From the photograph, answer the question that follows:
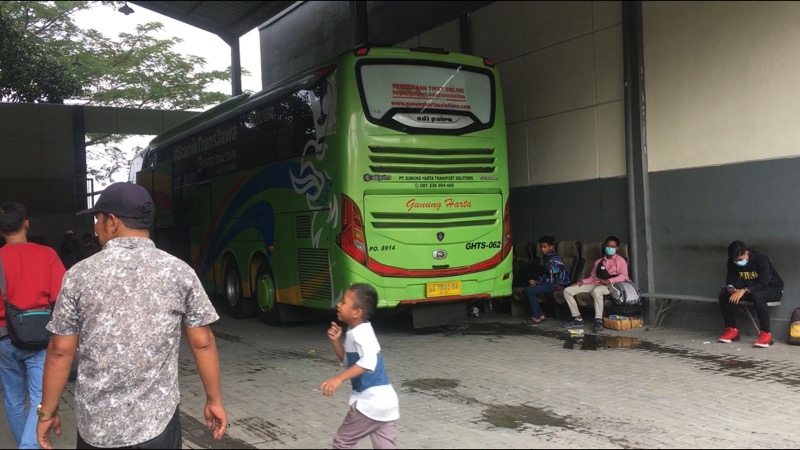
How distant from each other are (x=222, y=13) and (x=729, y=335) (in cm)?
1621

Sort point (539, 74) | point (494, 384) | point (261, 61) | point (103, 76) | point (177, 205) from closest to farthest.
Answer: point (494, 384), point (539, 74), point (177, 205), point (261, 61), point (103, 76)

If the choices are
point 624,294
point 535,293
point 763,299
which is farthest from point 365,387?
point 535,293

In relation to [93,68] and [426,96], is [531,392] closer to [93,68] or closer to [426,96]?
[426,96]

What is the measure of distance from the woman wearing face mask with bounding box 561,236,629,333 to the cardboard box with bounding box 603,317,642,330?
5.8 inches

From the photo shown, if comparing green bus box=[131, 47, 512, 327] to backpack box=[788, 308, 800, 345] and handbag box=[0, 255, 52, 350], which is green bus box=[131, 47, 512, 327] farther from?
handbag box=[0, 255, 52, 350]

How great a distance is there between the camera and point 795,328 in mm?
8039

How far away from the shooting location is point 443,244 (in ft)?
30.3

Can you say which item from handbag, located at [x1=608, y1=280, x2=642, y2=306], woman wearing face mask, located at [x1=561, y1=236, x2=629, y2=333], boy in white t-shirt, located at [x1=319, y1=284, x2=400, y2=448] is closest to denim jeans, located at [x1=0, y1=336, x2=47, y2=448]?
boy in white t-shirt, located at [x1=319, y1=284, x2=400, y2=448]

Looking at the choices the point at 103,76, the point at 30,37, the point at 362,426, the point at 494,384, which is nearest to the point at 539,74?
the point at 494,384

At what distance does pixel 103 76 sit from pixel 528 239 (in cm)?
1929

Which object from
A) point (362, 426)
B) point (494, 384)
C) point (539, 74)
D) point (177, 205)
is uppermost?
point (539, 74)

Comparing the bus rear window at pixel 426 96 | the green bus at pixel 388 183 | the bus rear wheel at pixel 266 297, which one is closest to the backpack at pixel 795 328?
the green bus at pixel 388 183

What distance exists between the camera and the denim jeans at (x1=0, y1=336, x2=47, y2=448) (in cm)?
449

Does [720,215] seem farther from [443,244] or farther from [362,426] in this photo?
[362,426]
